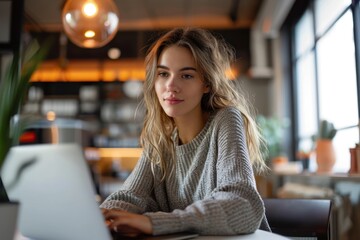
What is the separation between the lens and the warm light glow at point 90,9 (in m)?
3.12

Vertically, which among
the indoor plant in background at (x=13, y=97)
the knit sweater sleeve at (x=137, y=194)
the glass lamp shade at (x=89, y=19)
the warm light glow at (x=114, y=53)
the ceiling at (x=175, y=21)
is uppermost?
the ceiling at (x=175, y=21)

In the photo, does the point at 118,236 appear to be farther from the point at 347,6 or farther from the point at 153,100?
the point at 347,6

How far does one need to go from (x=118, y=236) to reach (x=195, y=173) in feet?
1.59

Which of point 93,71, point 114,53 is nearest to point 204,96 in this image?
point 114,53

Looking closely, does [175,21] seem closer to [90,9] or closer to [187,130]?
[90,9]

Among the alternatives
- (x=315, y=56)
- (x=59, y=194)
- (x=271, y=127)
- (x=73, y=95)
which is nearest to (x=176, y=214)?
(x=59, y=194)

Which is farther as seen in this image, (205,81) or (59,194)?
(205,81)

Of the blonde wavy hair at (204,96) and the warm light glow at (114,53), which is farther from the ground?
the warm light glow at (114,53)

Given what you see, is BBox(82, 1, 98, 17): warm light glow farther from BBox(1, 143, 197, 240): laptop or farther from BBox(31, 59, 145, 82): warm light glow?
BBox(31, 59, 145, 82): warm light glow

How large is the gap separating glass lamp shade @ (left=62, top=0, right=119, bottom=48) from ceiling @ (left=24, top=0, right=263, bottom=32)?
4.06 meters

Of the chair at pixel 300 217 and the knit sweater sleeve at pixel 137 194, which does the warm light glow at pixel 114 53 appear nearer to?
the knit sweater sleeve at pixel 137 194

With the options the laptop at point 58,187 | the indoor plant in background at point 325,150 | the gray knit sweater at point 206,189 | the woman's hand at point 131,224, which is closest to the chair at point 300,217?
the gray knit sweater at point 206,189

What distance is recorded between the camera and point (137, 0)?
23.5 feet

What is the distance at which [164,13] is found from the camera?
25.7ft
